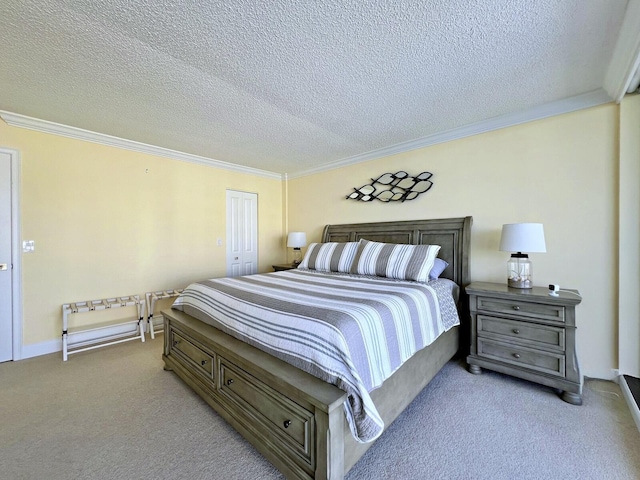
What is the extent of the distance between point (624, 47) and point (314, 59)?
6.49 ft

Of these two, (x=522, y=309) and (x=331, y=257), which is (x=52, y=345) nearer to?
(x=331, y=257)

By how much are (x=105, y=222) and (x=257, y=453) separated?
315cm

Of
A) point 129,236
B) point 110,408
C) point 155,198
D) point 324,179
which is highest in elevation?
point 324,179

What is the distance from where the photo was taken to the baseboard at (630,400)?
69.7 inches

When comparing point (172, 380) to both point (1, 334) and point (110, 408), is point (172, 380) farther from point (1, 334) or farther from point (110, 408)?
point (1, 334)

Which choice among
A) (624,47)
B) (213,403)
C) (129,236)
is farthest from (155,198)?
(624,47)

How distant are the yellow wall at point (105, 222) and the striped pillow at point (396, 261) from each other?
2.43m

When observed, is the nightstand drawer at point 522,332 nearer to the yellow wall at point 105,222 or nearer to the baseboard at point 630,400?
the baseboard at point 630,400

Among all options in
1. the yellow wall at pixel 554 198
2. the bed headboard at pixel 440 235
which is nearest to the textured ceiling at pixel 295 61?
the yellow wall at pixel 554 198

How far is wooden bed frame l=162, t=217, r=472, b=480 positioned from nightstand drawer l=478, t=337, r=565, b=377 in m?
0.30

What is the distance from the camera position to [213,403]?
6.16 feet

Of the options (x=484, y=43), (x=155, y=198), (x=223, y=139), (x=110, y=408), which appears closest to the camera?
(x=484, y=43)

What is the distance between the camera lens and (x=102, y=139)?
320 cm

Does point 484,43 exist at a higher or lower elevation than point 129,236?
higher
